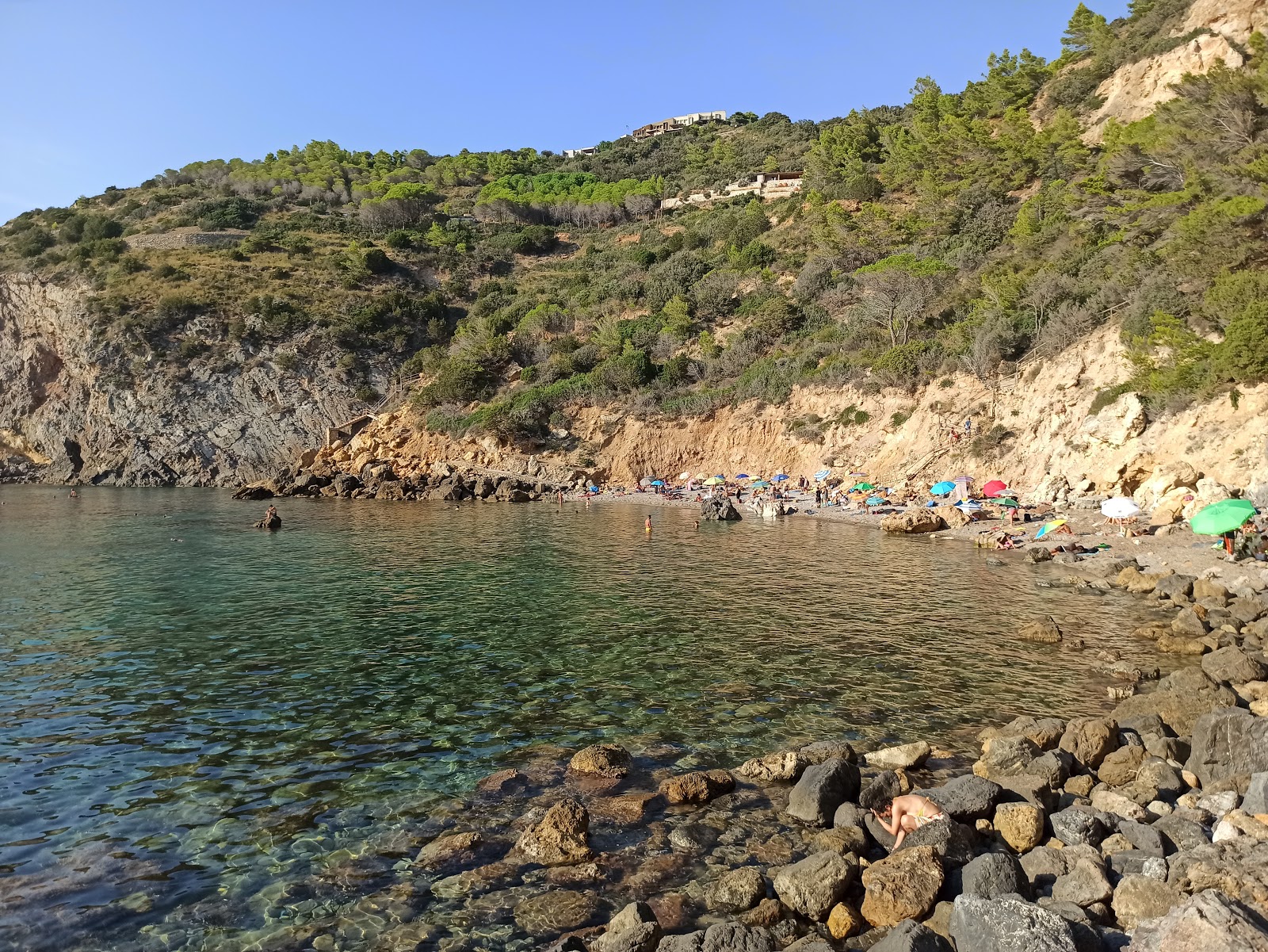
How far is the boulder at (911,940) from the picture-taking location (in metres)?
5.39

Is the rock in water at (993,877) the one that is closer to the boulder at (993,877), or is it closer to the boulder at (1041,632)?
the boulder at (993,877)

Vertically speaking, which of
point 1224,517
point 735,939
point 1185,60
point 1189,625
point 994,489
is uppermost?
point 1185,60

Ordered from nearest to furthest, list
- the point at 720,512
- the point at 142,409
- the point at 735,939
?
the point at 735,939 < the point at 720,512 < the point at 142,409

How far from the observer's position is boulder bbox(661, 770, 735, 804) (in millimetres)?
8609

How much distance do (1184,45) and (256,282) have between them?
74.4 m

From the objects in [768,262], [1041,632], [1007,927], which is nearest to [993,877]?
[1007,927]

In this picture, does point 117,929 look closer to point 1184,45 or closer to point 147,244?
point 1184,45

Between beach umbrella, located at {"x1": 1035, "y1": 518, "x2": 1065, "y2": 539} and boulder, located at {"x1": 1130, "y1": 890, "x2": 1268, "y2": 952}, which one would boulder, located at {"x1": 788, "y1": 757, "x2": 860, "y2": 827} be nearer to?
boulder, located at {"x1": 1130, "y1": 890, "x2": 1268, "y2": 952}

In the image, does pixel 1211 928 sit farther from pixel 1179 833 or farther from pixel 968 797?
pixel 968 797

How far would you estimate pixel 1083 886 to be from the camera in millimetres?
6211

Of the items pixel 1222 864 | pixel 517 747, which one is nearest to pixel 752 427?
pixel 517 747

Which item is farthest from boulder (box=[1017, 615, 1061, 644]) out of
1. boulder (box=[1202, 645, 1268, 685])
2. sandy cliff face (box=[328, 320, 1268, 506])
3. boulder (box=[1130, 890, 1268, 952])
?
sandy cliff face (box=[328, 320, 1268, 506])

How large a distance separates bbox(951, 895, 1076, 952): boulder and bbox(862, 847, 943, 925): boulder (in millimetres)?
651

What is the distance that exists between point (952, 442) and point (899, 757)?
3334 cm
